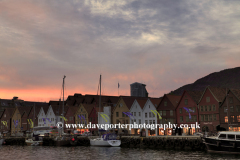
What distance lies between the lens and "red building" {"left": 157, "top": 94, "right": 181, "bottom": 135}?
100812mm

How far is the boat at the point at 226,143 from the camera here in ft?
183

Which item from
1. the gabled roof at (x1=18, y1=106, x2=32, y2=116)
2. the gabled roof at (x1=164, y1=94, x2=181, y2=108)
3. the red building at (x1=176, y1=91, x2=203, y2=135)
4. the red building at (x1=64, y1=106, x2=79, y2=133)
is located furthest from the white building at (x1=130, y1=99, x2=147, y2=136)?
the gabled roof at (x1=18, y1=106, x2=32, y2=116)

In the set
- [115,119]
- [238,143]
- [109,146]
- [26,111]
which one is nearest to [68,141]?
[109,146]

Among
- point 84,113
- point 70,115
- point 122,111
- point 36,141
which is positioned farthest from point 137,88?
point 36,141

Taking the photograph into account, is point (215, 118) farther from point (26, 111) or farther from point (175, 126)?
point (26, 111)

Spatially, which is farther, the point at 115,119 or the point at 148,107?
the point at 115,119

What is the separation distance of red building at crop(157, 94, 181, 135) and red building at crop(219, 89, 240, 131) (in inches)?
697

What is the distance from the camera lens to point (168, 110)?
103m

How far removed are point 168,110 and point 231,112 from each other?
22.8 metres

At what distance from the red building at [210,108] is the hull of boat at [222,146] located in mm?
30220

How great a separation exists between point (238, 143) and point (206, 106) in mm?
37501

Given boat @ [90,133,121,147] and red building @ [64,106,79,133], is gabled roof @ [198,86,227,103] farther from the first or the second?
red building @ [64,106,79,133]

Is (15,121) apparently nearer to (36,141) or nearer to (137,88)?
(36,141)

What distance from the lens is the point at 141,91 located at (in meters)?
189
